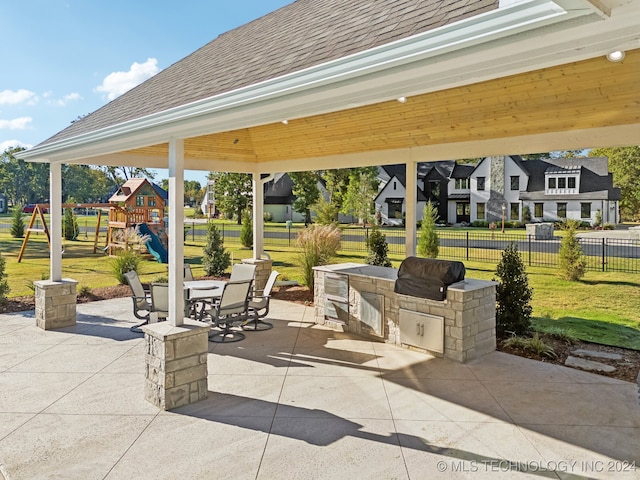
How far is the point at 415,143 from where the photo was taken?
291 inches

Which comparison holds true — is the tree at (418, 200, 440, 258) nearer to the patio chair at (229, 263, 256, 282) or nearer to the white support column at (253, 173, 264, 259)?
the white support column at (253, 173, 264, 259)

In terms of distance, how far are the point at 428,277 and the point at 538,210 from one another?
33187 mm

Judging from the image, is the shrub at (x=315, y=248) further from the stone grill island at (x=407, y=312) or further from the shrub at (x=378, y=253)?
the stone grill island at (x=407, y=312)

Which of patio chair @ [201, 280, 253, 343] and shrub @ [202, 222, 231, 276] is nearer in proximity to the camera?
patio chair @ [201, 280, 253, 343]

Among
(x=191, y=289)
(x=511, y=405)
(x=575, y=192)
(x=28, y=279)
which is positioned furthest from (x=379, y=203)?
(x=511, y=405)

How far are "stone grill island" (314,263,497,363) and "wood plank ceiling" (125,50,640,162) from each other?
2.24m

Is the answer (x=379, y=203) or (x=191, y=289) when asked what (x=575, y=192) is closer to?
(x=379, y=203)

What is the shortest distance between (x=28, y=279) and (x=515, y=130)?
44.1ft

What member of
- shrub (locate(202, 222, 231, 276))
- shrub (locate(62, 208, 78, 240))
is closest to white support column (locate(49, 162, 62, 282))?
shrub (locate(202, 222, 231, 276))

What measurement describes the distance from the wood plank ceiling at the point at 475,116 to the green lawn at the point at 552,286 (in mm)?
3896

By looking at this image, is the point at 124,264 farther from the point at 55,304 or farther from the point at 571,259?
the point at 571,259

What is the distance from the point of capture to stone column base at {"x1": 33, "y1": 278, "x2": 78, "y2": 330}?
24.5 ft

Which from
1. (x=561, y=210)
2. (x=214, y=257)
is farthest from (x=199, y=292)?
(x=561, y=210)

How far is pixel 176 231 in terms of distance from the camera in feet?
16.2
